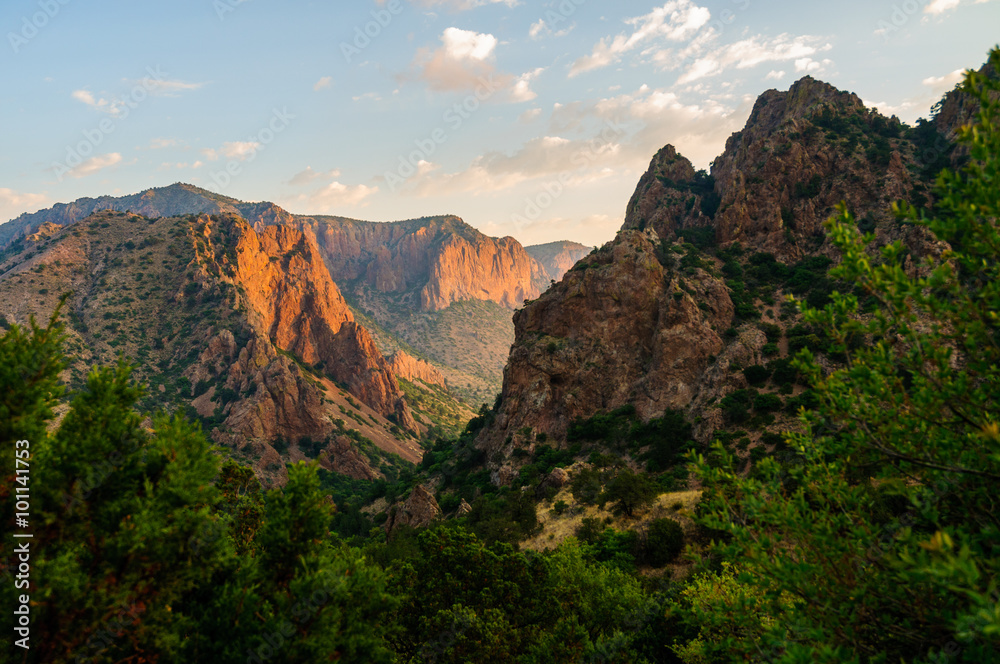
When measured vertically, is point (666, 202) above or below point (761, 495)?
above

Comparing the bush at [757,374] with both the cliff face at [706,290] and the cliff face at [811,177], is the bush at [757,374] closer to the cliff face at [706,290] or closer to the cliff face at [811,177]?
the cliff face at [706,290]

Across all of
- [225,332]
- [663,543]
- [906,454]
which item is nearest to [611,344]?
[663,543]

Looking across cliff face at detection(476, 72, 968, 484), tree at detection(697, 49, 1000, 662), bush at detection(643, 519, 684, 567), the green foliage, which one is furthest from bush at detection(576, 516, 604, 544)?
tree at detection(697, 49, 1000, 662)

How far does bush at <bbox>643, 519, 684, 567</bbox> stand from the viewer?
98.7 ft

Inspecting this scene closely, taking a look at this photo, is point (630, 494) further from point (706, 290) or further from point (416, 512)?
point (706, 290)

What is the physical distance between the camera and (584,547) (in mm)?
29609

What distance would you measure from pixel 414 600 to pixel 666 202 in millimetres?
92491

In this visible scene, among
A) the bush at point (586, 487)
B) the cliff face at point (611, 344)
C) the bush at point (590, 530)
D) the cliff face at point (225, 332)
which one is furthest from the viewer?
the cliff face at point (225, 332)

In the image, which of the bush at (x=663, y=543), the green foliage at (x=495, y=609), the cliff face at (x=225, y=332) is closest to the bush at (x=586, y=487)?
the bush at (x=663, y=543)

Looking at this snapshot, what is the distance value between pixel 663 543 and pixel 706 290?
4592 cm

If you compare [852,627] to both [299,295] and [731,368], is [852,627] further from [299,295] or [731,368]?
[299,295]

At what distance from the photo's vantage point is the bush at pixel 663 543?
3008cm

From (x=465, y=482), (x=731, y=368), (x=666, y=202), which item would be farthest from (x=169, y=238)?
(x=731, y=368)

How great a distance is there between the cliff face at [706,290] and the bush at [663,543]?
24.2 meters
